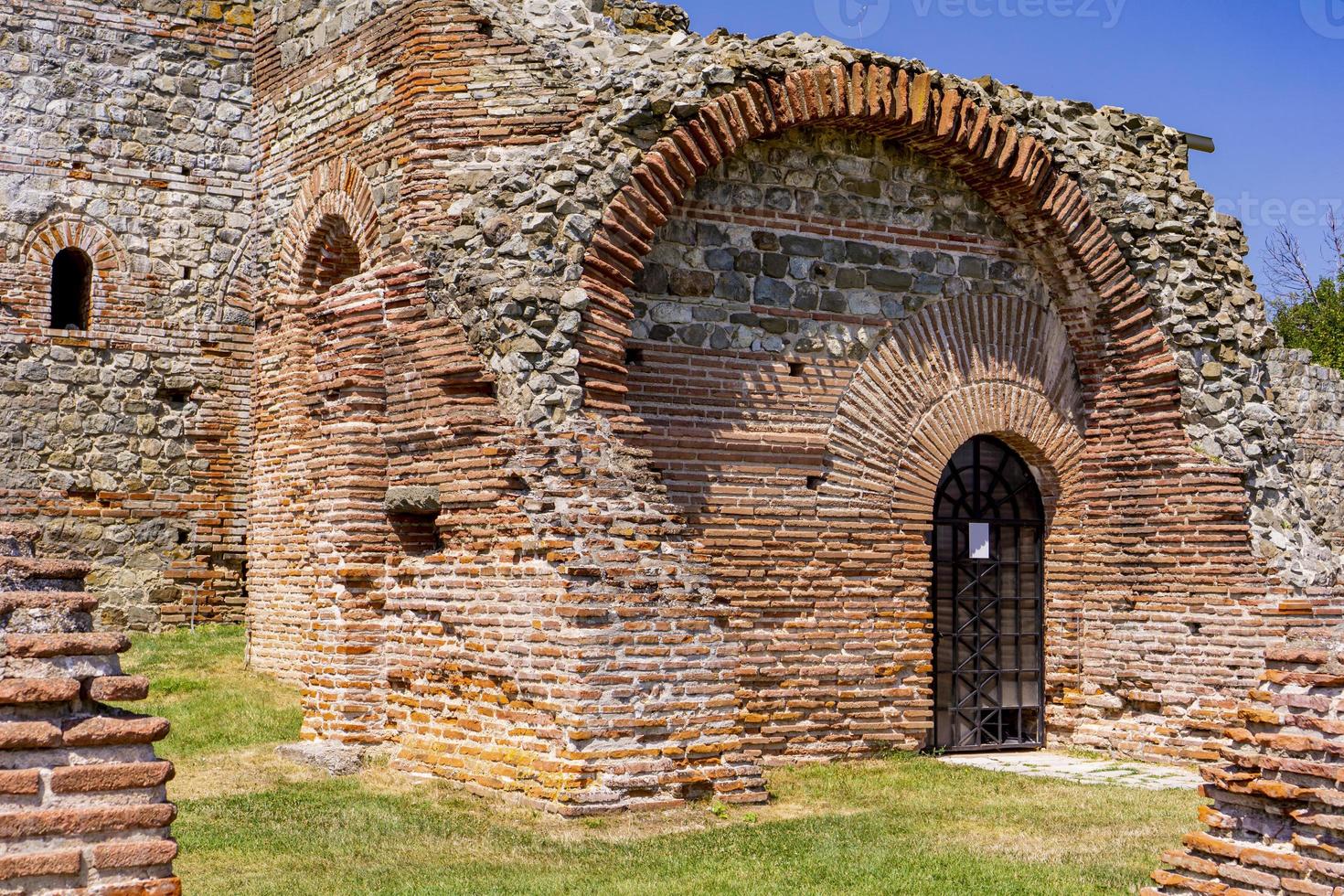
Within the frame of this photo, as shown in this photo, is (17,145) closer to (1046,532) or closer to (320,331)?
(320,331)

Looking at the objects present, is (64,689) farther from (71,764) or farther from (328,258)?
(328,258)

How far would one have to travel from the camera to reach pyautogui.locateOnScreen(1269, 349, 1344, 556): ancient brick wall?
41.2 ft

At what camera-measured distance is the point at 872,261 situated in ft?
33.9

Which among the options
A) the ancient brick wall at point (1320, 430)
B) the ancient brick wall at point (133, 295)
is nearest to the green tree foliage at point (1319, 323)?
the ancient brick wall at point (1320, 430)

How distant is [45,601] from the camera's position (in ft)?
15.4

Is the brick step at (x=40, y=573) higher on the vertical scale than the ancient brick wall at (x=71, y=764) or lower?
higher

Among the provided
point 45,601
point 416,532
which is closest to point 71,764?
point 45,601

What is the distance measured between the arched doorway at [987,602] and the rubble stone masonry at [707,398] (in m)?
0.16

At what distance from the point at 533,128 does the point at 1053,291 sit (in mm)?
4006

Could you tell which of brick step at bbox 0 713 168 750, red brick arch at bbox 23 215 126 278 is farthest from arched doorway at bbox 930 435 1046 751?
red brick arch at bbox 23 215 126 278

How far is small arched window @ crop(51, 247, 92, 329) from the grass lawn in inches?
209

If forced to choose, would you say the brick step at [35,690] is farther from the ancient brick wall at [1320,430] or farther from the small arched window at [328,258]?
the ancient brick wall at [1320,430]

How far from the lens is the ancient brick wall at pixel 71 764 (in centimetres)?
440

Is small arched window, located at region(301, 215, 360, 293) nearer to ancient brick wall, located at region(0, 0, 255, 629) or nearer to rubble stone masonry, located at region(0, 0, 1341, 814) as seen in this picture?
rubble stone masonry, located at region(0, 0, 1341, 814)
